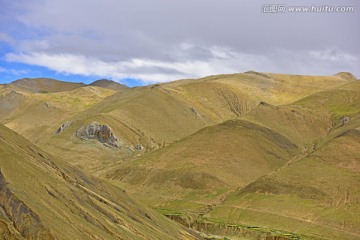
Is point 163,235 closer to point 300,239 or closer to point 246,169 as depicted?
point 300,239

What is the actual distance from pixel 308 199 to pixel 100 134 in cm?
8130

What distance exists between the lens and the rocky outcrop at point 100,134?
548 feet

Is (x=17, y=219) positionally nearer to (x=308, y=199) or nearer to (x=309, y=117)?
(x=308, y=199)

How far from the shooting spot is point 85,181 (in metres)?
64.2

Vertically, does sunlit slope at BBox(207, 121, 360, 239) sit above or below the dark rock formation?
below

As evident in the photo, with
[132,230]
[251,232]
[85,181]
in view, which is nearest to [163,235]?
[132,230]

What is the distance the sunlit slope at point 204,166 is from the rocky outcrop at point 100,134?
65.0ft

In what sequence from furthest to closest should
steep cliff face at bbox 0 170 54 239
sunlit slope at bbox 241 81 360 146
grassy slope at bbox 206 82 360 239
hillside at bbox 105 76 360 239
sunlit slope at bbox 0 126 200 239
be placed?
sunlit slope at bbox 241 81 360 146 < hillside at bbox 105 76 360 239 < grassy slope at bbox 206 82 360 239 < sunlit slope at bbox 0 126 200 239 < steep cliff face at bbox 0 170 54 239

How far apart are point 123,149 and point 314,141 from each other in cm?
5949

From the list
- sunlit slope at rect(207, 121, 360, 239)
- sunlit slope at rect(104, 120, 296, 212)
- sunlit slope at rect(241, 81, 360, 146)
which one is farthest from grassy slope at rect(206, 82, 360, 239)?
sunlit slope at rect(241, 81, 360, 146)

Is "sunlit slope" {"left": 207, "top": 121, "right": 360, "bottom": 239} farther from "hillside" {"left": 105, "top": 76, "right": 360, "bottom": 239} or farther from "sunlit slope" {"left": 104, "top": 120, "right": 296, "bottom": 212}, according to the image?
"sunlit slope" {"left": 104, "top": 120, "right": 296, "bottom": 212}

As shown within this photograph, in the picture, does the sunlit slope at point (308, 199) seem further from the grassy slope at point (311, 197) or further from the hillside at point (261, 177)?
the hillside at point (261, 177)

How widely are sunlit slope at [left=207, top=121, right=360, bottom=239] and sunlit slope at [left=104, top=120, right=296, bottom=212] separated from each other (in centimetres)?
929

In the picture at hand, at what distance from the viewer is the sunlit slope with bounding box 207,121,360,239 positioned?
96000mm
